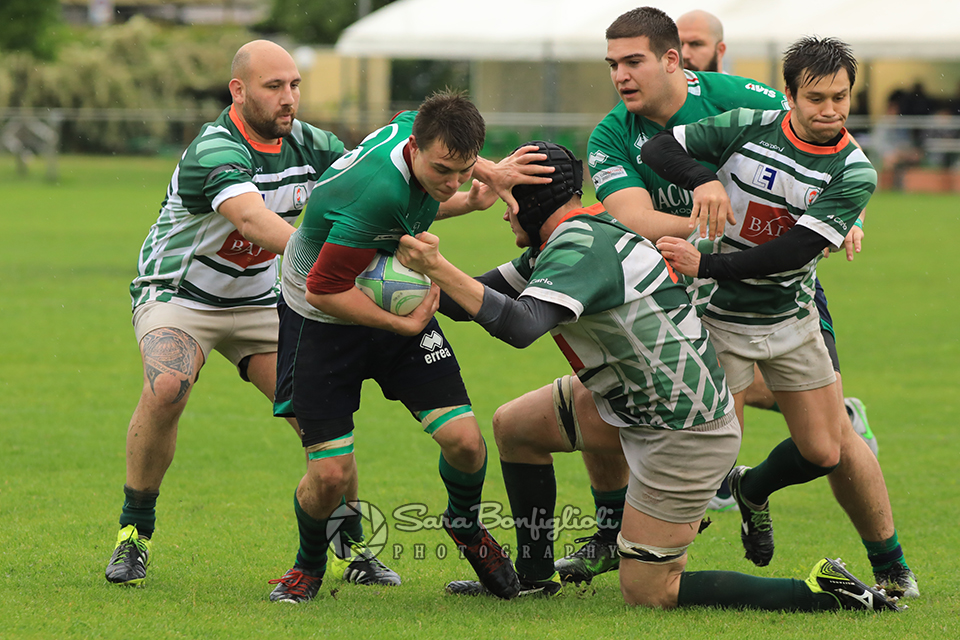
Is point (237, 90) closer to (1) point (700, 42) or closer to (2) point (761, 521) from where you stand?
(1) point (700, 42)

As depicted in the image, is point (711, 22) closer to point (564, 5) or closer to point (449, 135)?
point (449, 135)

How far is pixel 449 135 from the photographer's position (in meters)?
4.28

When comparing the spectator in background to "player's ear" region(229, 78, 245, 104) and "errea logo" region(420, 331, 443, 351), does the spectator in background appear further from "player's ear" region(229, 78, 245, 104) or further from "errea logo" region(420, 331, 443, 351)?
"errea logo" region(420, 331, 443, 351)

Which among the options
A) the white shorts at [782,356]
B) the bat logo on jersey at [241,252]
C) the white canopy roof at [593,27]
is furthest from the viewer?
the white canopy roof at [593,27]

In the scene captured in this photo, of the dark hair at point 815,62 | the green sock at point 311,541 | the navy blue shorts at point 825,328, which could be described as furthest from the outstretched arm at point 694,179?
the green sock at point 311,541

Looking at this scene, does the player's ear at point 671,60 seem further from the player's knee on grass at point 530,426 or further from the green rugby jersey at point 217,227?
the green rugby jersey at point 217,227

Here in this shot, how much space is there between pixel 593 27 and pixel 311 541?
1293 inches

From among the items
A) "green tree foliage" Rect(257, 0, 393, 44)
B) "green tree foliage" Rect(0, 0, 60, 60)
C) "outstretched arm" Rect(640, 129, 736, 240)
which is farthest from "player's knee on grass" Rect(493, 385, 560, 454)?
"green tree foliage" Rect(257, 0, 393, 44)

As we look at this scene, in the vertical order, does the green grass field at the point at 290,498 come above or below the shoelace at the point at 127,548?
below

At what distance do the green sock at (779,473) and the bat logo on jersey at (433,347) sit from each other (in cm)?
162

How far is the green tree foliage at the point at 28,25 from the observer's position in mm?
31562

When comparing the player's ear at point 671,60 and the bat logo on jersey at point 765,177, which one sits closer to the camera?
the bat logo on jersey at point 765,177

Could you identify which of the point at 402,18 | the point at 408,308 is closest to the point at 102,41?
the point at 402,18

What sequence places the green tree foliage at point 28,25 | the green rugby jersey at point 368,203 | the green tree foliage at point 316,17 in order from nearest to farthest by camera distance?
the green rugby jersey at point 368,203 → the green tree foliage at point 28,25 → the green tree foliage at point 316,17
